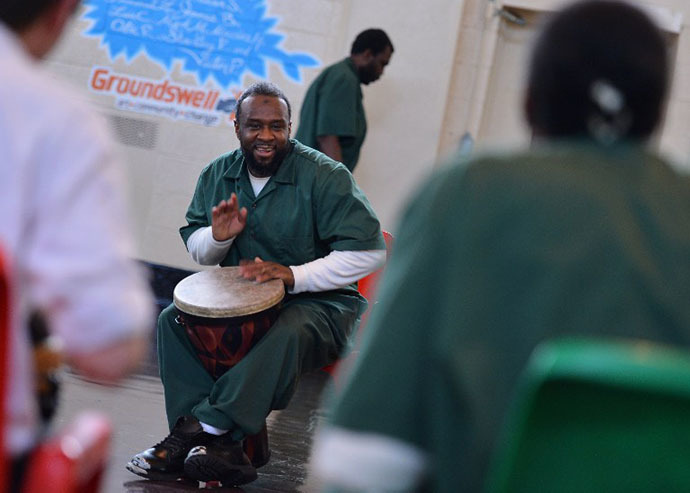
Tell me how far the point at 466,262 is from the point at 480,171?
11 cm

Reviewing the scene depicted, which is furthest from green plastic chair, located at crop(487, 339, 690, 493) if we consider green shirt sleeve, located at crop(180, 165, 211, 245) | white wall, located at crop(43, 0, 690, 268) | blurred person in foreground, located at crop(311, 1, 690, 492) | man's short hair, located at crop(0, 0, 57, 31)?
white wall, located at crop(43, 0, 690, 268)

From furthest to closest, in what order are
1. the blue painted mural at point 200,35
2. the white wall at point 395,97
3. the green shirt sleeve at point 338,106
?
1. the blue painted mural at point 200,35
2. the white wall at point 395,97
3. the green shirt sleeve at point 338,106

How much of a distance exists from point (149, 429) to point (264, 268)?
81cm

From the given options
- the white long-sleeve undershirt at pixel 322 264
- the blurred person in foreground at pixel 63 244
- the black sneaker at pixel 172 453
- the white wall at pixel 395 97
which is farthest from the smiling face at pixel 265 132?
the white wall at pixel 395 97

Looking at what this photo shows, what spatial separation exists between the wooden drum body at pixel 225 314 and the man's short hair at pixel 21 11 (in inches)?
74.6


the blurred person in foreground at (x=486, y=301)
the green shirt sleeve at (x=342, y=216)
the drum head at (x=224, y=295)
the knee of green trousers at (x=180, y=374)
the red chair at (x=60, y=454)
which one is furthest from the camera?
the green shirt sleeve at (x=342, y=216)

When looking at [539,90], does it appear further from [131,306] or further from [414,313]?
[131,306]

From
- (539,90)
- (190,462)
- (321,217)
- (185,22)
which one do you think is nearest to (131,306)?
(539,90)

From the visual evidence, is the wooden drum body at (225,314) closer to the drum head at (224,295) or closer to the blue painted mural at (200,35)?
the drum head at (224,295)

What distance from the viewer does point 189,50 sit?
682cm

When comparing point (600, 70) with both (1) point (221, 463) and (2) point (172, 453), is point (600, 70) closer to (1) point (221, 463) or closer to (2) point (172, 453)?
(1) point (221, 463)

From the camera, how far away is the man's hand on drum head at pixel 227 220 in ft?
11.3

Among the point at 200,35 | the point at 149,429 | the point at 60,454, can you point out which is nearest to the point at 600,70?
the point at 60,454

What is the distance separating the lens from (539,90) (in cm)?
135
